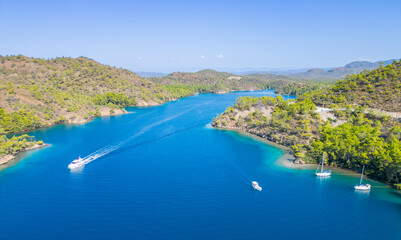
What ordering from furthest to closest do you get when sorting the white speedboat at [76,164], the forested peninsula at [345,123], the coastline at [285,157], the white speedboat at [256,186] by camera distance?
the coastline at [285,157] < the white speedboat at [76,164] < the forested peninsula at [345,123] < the white speedboat at [256,186]

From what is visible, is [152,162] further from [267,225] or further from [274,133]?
[274,133]

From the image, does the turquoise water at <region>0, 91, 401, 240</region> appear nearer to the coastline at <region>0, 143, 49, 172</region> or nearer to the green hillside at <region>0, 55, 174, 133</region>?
the coastline at <region>0, 143, 49, 172</region>

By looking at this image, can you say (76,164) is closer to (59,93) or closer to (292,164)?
(292,164)

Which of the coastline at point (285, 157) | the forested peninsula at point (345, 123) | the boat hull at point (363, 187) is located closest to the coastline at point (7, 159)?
the coastline at point (285, 157)

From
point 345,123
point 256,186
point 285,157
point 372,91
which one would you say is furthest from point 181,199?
point 372,91

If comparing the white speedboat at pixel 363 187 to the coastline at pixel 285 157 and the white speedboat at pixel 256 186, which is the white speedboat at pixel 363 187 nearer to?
the coastline at pixel 285 157

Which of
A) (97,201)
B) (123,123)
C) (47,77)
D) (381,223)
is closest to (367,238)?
(381,223)
